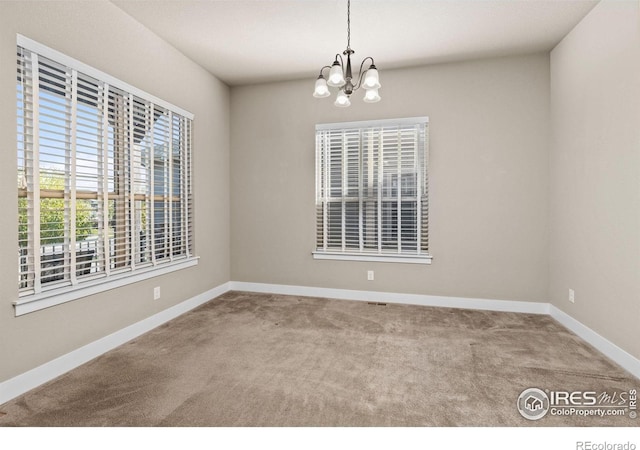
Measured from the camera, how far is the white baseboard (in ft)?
7.66

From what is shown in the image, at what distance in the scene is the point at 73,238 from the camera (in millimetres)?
2582

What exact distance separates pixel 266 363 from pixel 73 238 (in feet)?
5.62

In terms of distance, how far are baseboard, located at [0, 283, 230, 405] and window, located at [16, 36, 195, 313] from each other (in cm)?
43

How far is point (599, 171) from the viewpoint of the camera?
2.90 meters

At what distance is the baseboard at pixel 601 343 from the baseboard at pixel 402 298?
1.09ft

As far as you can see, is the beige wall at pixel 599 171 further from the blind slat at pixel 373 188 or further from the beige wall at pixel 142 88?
the beige wall at pixel 142 88

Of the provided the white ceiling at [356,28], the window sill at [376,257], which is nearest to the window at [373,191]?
the window sill at [376,257]

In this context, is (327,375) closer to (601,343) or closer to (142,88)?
(601,343)

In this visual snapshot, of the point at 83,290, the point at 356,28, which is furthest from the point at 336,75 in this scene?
the point at 83,290

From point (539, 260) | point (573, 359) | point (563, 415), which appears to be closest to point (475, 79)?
point (539, 260)

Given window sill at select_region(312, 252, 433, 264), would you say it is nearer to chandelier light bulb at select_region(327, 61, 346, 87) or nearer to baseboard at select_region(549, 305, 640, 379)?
baseboard at select_region(549, 305, 640, 379)

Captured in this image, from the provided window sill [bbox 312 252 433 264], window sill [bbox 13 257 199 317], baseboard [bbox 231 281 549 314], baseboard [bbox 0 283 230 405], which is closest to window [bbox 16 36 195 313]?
window sill [bbox 13 257 199 317]

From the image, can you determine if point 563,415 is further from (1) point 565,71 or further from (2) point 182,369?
(1) point 565,71

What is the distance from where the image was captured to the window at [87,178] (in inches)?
90.3
